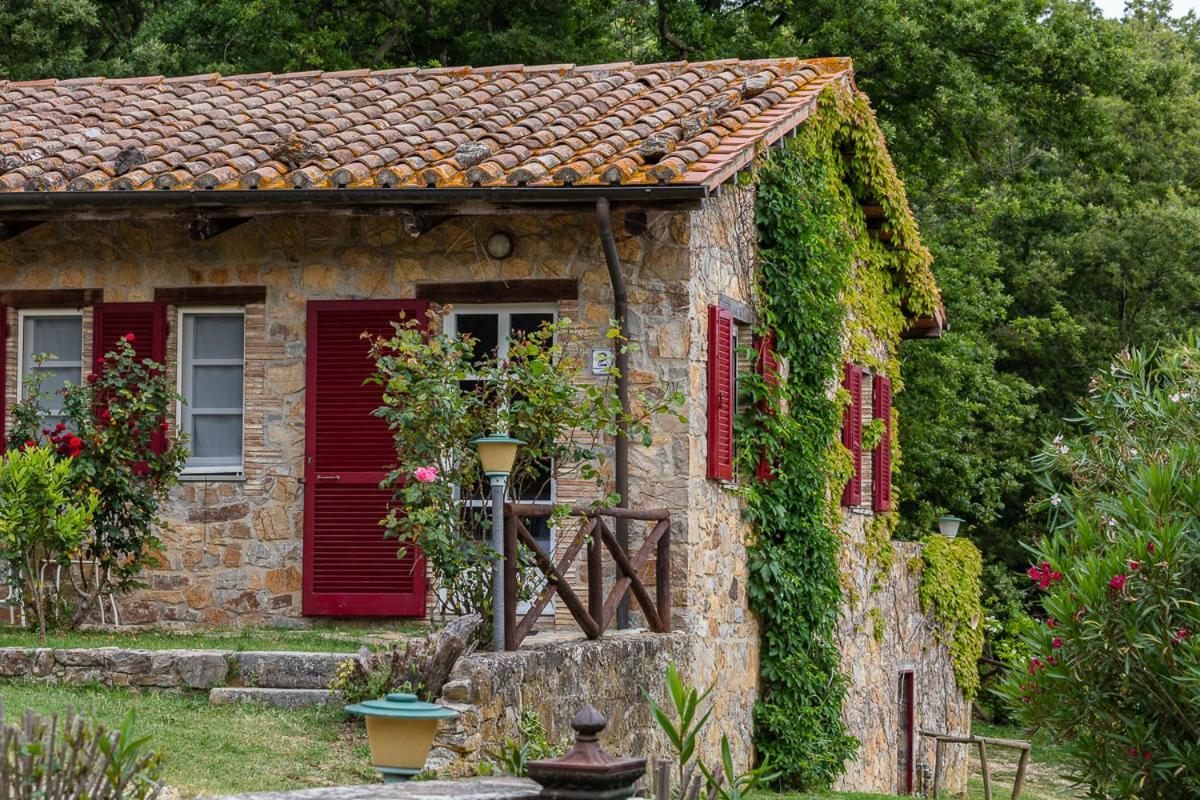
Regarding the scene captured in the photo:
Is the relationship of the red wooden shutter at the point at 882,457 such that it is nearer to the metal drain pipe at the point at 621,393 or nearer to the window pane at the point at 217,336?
the metal drain pipe at the point at 621,393

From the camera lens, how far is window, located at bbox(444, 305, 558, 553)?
11555mm

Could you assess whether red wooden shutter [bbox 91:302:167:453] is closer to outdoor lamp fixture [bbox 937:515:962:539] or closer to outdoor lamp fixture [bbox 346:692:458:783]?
outdoor lamp fixture [bbox 346:692:458:783]

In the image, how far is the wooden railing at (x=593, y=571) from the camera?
9.04 meters

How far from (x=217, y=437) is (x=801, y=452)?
4.20 m

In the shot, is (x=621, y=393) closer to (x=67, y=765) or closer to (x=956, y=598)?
(x=67, y=765)

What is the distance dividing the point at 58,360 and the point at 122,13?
1379 cm

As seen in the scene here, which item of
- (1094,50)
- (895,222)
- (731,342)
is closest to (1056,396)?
(1094,50)

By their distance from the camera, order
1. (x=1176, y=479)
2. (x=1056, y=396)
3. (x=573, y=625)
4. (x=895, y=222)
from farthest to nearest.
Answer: (x=1056, y=396) → (x=895, y=222) → (x=573, y=625) → (x=1176, y=479)

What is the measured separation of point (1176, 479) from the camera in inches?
371

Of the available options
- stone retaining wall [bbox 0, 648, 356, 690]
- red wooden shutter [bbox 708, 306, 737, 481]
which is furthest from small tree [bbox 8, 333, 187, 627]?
red wooden shutter [bbox 708, 306, 737, 481]

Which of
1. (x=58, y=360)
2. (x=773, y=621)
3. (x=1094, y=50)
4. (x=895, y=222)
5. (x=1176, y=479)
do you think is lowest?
(x=773, y=621)

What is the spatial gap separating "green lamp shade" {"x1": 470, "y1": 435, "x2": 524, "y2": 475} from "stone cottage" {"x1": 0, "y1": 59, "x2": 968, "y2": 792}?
7.34ft

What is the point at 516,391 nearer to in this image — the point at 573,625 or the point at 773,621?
the point at 573,625

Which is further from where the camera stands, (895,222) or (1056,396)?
(1056,396)
